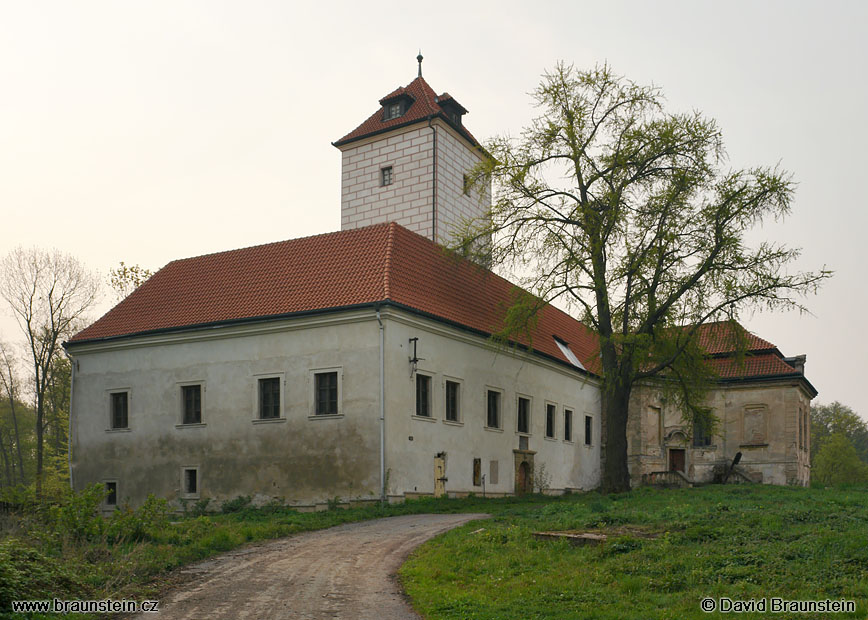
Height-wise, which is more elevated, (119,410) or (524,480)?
(119,410)

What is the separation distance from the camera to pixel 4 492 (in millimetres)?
17938

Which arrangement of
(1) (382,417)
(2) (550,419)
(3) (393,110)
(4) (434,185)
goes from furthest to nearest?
(3) (393,110) → (4) (434,185) → (2) (550,419) → (1) (382,417)

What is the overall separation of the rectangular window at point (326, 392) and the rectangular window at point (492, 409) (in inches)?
273

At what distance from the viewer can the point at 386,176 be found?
4056 cm

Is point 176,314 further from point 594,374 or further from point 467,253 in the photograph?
point 594,374

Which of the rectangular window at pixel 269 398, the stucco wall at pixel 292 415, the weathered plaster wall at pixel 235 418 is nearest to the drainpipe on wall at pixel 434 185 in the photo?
the stucco wall at pixel 292 415

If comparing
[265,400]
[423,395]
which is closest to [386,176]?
[423,395]

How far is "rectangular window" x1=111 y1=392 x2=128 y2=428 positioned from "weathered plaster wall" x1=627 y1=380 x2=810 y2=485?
25226 millimetres

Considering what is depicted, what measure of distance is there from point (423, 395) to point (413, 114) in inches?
668

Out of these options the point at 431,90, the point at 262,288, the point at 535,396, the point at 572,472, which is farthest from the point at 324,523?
the point at 431,90

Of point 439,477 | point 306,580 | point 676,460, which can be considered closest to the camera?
point 306,580

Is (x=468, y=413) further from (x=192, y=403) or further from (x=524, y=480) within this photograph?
(x=192, y=403)

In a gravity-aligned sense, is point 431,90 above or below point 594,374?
above

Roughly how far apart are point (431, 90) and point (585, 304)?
18.0 meters
